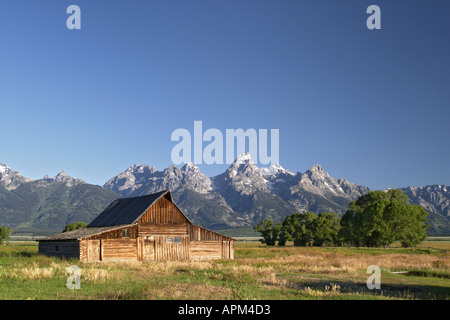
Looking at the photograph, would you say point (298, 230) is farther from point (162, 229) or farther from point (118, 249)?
point (118, 249)

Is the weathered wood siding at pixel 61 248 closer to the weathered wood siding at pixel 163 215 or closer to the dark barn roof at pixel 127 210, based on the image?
the dark barn roof at pixel 127 210

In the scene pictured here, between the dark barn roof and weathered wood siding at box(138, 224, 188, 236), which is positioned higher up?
the dark barn roof

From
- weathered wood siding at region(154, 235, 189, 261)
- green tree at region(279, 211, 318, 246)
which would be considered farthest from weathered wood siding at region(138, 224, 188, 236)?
green tree at region(279, 211, 318, 246)

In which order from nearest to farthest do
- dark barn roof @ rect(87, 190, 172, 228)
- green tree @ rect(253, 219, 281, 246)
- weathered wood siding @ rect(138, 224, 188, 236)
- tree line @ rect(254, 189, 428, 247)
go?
weathered wood siding @ rect(138, 224, 188, 236) → dark barn roof @ rect(87, 190, 172, 228) → tree line @ rect(254, 189, 428, 247) → green tree @ rect(253, 219, 281, 246)

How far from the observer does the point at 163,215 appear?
53969 millimetres

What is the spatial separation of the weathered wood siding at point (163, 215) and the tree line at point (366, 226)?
43.9 m

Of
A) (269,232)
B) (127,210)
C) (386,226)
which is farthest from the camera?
(269,232)

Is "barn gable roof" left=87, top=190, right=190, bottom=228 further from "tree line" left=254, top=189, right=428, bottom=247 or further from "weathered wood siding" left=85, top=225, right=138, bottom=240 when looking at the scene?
"tree line" left=254, top=189, right=428, bottom=247

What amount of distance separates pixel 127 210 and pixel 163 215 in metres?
6.08

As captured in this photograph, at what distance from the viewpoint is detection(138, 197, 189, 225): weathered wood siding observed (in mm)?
52656

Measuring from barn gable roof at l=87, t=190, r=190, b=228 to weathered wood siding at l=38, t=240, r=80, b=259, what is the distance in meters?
6.41

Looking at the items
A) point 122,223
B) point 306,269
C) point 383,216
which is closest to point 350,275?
point 306,269

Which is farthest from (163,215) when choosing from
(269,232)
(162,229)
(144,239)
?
(269,232)

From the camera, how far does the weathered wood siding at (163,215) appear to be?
52.7 meters
